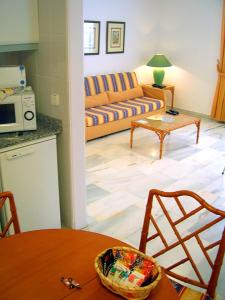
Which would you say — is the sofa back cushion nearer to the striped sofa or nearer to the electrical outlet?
the striped sofa

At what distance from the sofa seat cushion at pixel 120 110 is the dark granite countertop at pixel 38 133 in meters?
2.10

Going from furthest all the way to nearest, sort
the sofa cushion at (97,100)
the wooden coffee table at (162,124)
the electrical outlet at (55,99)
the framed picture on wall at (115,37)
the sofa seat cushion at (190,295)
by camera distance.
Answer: the framed picture on wall at (115,37)
the sofa cushion at (97,100)
the wooden coffee table at (162,124)
the electrical outlet at (55,99)
the sofa seat cushion at (190,295)

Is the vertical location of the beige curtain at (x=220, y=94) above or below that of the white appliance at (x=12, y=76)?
below

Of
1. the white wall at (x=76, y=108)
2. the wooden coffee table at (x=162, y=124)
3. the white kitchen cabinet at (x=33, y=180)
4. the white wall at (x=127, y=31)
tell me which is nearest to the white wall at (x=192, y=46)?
the white wall at (x=127, y=31)

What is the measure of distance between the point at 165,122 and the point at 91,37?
2.02 metres

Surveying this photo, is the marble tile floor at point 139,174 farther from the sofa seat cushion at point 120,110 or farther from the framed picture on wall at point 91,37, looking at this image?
the framed picture on wall at point 91,37

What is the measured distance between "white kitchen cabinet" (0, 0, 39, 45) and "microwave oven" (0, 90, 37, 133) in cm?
38

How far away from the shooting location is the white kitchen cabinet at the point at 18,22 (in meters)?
2.13

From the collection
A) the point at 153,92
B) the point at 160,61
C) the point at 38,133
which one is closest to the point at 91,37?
the point at 160,61

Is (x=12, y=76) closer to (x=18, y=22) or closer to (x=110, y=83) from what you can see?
(x=18, y=22)

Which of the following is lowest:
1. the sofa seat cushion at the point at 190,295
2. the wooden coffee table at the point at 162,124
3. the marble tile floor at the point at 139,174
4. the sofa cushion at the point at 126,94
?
the marble tile floor at the point at 139,174

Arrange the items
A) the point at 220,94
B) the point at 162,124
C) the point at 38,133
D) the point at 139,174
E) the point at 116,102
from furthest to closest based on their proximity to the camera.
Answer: the point at 220,94 < the point at 116,102 < the point at 162,124 < the point at 139,174 < the point at 38,133

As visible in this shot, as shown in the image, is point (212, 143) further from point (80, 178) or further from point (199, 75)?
point (80, 178)

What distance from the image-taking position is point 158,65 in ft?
19.5
